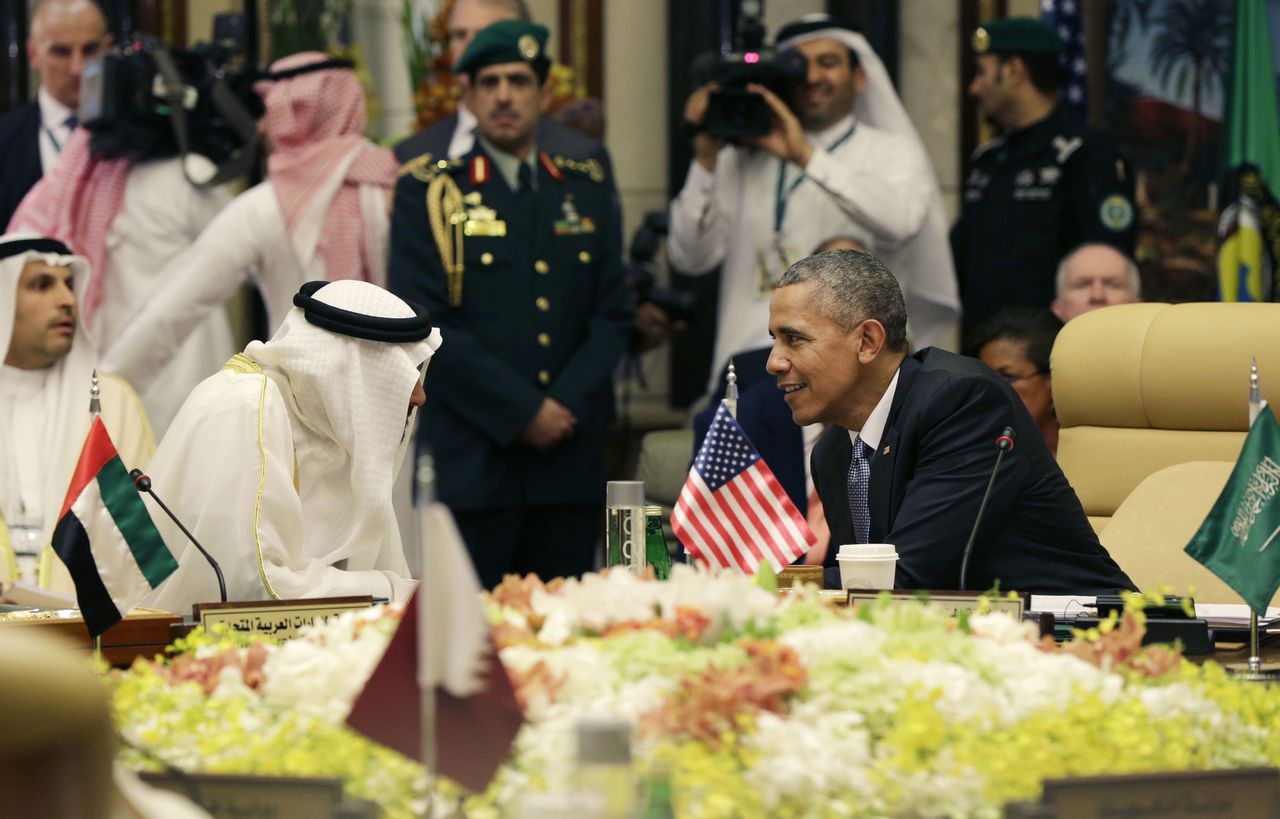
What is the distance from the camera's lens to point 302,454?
4.24m

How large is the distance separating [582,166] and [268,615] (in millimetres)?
3767

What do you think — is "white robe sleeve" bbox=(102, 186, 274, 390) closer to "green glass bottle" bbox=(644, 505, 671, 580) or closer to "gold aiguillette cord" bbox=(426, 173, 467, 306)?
"gold aiguillette cord" bbox=(426, 173, 467, 306)

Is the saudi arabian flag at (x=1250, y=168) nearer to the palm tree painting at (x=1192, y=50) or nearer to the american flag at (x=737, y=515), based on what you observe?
the palm tree painting at (x=1192, y=50)

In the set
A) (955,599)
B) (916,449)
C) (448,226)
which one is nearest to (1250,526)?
(955,599)

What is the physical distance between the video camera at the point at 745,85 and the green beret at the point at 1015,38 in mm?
632

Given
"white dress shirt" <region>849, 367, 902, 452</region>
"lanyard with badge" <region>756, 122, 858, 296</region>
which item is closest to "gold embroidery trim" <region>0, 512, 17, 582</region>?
"white dress shirt" <region>849, 367, 902, 452</region>

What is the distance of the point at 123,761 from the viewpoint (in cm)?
→ 235

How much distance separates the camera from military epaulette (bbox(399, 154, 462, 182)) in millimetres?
6672

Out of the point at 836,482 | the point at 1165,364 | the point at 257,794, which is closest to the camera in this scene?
the point at 257,794

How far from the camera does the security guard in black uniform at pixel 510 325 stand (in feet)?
21.5

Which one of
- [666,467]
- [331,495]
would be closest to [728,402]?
[331,495]

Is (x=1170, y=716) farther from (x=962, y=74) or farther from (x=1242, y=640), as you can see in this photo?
(x=962, y=74)

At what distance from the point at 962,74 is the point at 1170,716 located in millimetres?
6162

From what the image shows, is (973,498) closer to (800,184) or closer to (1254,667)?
(1254,667)
